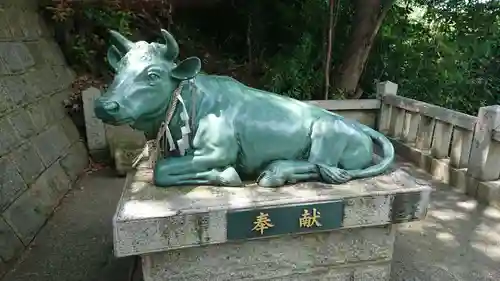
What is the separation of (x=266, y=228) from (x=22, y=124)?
9.02ft

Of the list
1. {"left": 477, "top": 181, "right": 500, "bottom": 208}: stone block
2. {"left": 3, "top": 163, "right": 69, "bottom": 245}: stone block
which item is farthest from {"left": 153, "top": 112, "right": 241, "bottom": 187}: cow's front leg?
{"left": 477, "top": 181, "right": 500, "bottom": 208}: stone block

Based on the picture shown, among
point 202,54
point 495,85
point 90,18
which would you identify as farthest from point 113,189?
point 495,85

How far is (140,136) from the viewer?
4.55m

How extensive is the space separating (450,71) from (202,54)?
12.9 ft

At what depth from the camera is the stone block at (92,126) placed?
4641mm

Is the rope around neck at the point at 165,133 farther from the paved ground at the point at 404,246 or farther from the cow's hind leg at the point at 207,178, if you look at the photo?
the paved ground at the point at 404,246

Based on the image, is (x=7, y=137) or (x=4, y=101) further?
(x=4, y=101)

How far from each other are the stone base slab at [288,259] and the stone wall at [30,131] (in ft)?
4.63

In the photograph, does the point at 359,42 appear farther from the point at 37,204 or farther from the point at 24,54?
the point at 37,204

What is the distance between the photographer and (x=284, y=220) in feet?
5.92

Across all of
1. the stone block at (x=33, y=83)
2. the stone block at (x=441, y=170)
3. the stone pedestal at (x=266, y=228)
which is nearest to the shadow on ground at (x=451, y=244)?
the stone block at (x=441, y=170)

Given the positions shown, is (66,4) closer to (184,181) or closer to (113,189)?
(113,189)

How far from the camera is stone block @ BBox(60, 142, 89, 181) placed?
4076 millimetres

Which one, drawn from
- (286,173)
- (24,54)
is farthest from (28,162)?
(286,173)
